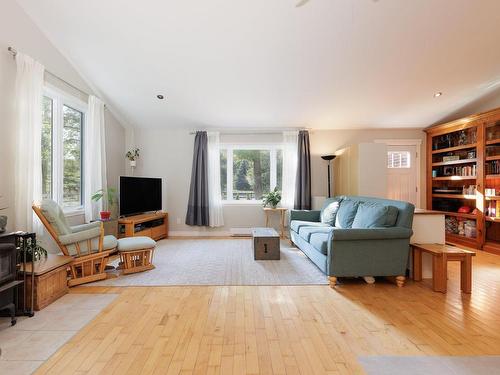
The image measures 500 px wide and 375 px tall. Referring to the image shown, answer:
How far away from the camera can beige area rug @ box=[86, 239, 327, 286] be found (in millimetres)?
3045

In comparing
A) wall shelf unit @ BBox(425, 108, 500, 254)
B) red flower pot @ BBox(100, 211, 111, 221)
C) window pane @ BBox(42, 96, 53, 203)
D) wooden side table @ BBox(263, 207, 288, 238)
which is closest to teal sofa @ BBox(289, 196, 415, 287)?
wooden side table @ BBox(263, 207, 288, 238)

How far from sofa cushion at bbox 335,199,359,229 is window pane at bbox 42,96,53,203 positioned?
416cm

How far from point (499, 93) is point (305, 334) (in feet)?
17.3

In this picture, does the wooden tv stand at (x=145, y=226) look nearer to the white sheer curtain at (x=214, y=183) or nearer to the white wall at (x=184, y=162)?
the white wall at (x=184, y=162)

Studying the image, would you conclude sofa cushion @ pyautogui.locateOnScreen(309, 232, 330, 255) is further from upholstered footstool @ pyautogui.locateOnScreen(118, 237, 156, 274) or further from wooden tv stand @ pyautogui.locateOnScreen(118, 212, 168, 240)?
wooden tv stand @ pyautogui.locateOnScreen(118, 212, 168, 240)

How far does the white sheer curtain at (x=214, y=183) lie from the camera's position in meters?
5.64

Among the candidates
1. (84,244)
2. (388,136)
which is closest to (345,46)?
(388,136)

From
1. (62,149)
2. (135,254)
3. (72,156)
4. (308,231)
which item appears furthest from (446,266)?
(72,156)

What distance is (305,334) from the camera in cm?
197

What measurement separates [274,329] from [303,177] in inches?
153

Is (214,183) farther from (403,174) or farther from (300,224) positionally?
(403,174)

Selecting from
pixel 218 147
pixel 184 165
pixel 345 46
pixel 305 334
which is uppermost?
pixel 345 46

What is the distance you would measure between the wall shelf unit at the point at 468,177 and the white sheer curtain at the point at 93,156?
638 cm

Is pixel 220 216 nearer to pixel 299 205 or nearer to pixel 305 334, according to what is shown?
pixel 299 205
